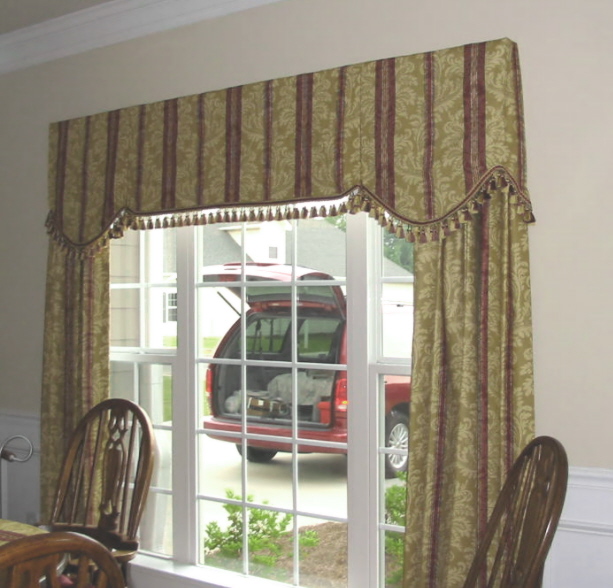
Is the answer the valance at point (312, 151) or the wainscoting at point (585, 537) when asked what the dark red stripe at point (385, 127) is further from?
the wainscoting at point (585, 537)

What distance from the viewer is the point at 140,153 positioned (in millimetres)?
3330

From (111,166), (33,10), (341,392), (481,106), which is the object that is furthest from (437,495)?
(33,10)

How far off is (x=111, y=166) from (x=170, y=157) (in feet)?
1.13

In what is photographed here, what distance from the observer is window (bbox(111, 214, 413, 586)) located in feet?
9.64

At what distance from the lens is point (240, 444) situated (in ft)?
10.9

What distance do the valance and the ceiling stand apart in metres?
0.50

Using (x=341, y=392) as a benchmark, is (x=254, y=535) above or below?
below

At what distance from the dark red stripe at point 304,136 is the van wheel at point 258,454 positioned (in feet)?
3.66

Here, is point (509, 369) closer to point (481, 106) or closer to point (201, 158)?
point (481, 106)

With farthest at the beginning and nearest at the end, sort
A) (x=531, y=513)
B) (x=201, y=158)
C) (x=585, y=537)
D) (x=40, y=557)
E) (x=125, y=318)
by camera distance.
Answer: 1. (x=125, y=318)
2. (x=201, y=158)
3. (x=585, y=537)
4. (x=531, y=513)
5. (x=40, y=557)

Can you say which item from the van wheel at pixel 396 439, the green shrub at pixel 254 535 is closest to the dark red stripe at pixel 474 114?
the van wheel at pixel 396 439

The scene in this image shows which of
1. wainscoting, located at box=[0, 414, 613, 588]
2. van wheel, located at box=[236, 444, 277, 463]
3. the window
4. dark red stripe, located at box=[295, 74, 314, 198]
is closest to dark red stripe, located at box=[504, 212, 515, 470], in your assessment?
wainscoting, located at box=[0, 414, 613, 588]

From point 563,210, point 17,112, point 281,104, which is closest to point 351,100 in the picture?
point 281,104

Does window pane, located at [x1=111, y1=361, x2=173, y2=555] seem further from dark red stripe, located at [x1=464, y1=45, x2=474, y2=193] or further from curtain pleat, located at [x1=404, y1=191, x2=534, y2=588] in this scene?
dark red stripe, located at [x1=464, y1=45, x2=474, y2=193]
